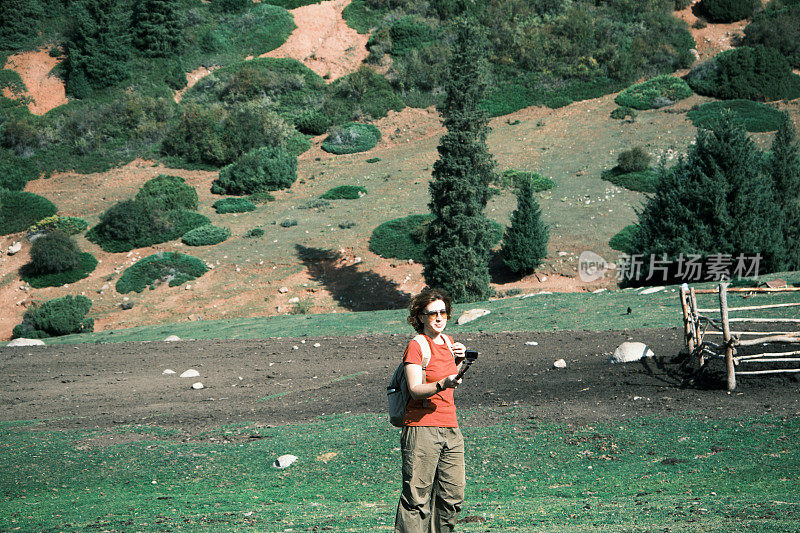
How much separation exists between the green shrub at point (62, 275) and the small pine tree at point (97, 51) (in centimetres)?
2696

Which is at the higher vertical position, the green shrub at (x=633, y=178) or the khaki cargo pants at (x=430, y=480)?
the green shrub at (x=633, y=178)

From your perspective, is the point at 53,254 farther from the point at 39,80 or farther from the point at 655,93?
the point at 655,93

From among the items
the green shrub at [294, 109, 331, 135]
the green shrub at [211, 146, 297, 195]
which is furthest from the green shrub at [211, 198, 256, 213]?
the green shrub at [294, 109, 331, 135]

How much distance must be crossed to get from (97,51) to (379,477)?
56.0m

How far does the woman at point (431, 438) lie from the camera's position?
190 inches

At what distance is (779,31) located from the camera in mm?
49625

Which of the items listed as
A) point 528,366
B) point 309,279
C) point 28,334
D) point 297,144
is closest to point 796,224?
point 528,366

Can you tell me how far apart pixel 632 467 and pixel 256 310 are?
72.3 ft

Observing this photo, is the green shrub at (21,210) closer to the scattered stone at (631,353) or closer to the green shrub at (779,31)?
the scattered stone at (631,353)

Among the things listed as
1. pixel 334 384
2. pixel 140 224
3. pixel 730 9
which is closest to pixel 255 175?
pixel 140 224

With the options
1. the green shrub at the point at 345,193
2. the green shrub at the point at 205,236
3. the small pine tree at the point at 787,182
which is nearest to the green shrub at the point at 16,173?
the green shrub at the point at 205,236

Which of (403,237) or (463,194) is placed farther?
(403,237)

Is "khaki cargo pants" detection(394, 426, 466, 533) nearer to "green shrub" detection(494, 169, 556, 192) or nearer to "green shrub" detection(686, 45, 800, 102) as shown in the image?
"green shrub" detection(494, 169, 556, 192)

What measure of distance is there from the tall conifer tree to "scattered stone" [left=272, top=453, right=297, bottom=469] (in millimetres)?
15152
